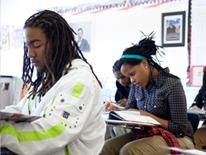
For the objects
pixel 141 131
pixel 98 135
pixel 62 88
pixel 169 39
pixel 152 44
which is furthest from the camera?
pixel 169 39

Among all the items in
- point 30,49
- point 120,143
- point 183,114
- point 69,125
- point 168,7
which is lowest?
point 120,143

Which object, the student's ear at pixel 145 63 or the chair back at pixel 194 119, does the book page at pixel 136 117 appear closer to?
the student's ear at pixel 145 63

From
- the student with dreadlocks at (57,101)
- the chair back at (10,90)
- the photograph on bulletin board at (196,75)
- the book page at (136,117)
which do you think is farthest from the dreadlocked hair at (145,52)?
the student with dreadlocks at (57,101)

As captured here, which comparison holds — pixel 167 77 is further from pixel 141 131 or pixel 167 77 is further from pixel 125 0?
pixel 125 0

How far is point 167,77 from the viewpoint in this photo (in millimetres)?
2299

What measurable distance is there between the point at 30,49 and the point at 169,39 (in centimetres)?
248

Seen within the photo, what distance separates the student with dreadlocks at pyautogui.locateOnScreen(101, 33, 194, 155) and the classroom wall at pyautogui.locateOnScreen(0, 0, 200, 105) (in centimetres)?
100

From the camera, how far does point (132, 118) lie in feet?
6.69

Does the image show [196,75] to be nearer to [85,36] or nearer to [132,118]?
[85,36]

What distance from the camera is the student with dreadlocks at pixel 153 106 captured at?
2.15 m

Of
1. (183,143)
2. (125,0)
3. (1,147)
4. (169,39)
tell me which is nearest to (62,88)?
(1,147)

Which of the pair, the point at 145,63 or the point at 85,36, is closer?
the point at 145,63

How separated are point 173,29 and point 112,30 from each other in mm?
719

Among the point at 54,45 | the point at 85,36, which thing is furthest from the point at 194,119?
the point at 85,36
